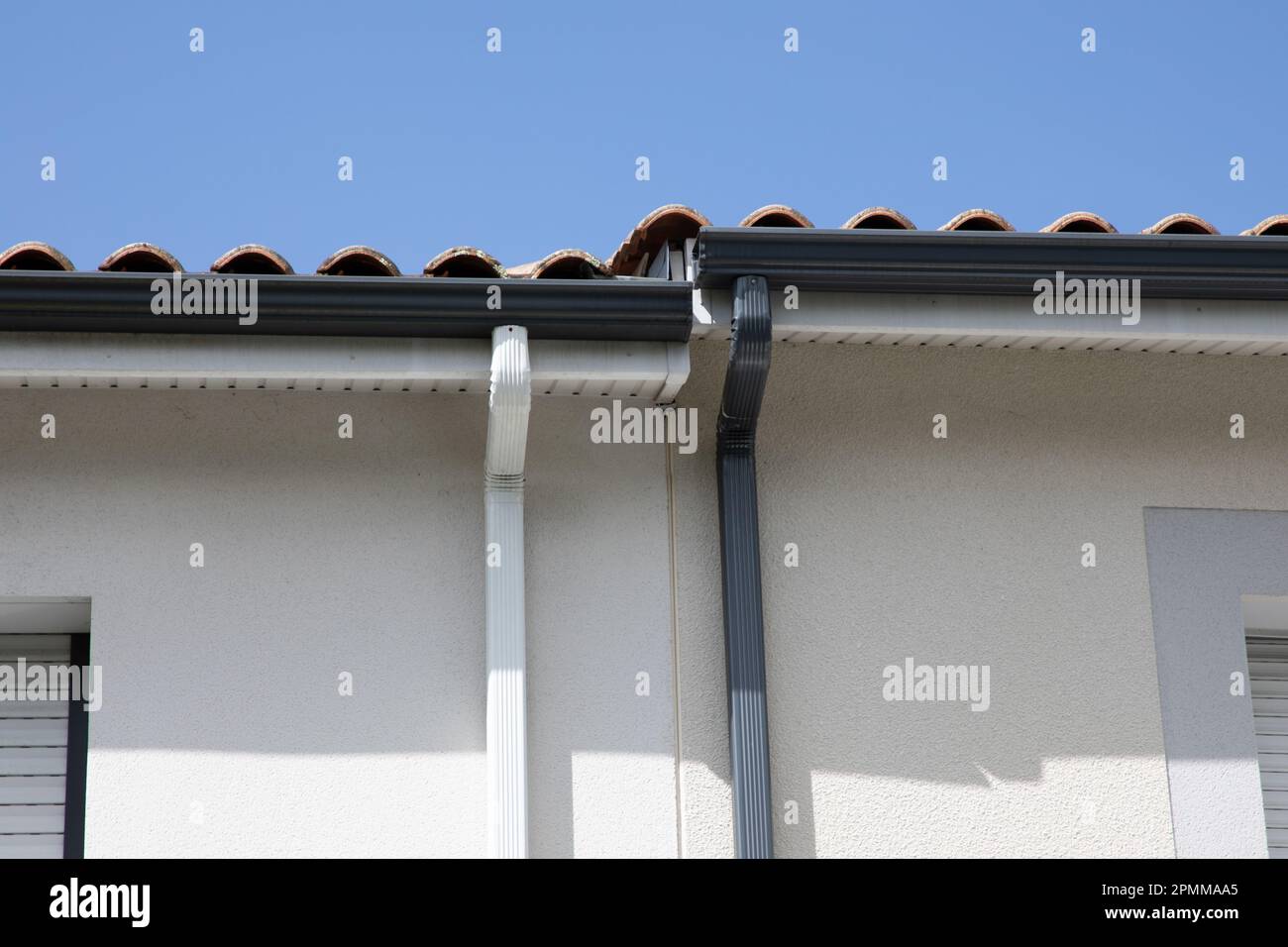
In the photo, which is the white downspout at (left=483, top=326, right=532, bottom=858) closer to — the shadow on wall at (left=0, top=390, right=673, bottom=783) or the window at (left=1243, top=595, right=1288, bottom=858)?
the shadow on wall at (left=0, top=390, right=673, bottom=783)

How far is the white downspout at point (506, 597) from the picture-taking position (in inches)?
220

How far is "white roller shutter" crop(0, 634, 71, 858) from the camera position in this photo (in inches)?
237

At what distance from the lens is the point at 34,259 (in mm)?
5559

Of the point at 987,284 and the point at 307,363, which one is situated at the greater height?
the point at 987,284

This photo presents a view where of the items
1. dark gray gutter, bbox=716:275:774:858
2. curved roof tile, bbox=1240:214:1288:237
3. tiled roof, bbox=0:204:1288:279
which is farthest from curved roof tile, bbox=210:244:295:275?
curved roof tile, bbox=1240:214:1288:237

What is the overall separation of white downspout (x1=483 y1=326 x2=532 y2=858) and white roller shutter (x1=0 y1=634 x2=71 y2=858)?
1572 mm

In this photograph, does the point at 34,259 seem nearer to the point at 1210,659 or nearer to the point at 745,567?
the point at 745,567

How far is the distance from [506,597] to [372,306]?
1051 millimetres

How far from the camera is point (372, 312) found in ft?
18.3

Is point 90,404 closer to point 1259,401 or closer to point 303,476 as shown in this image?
point 303,476
